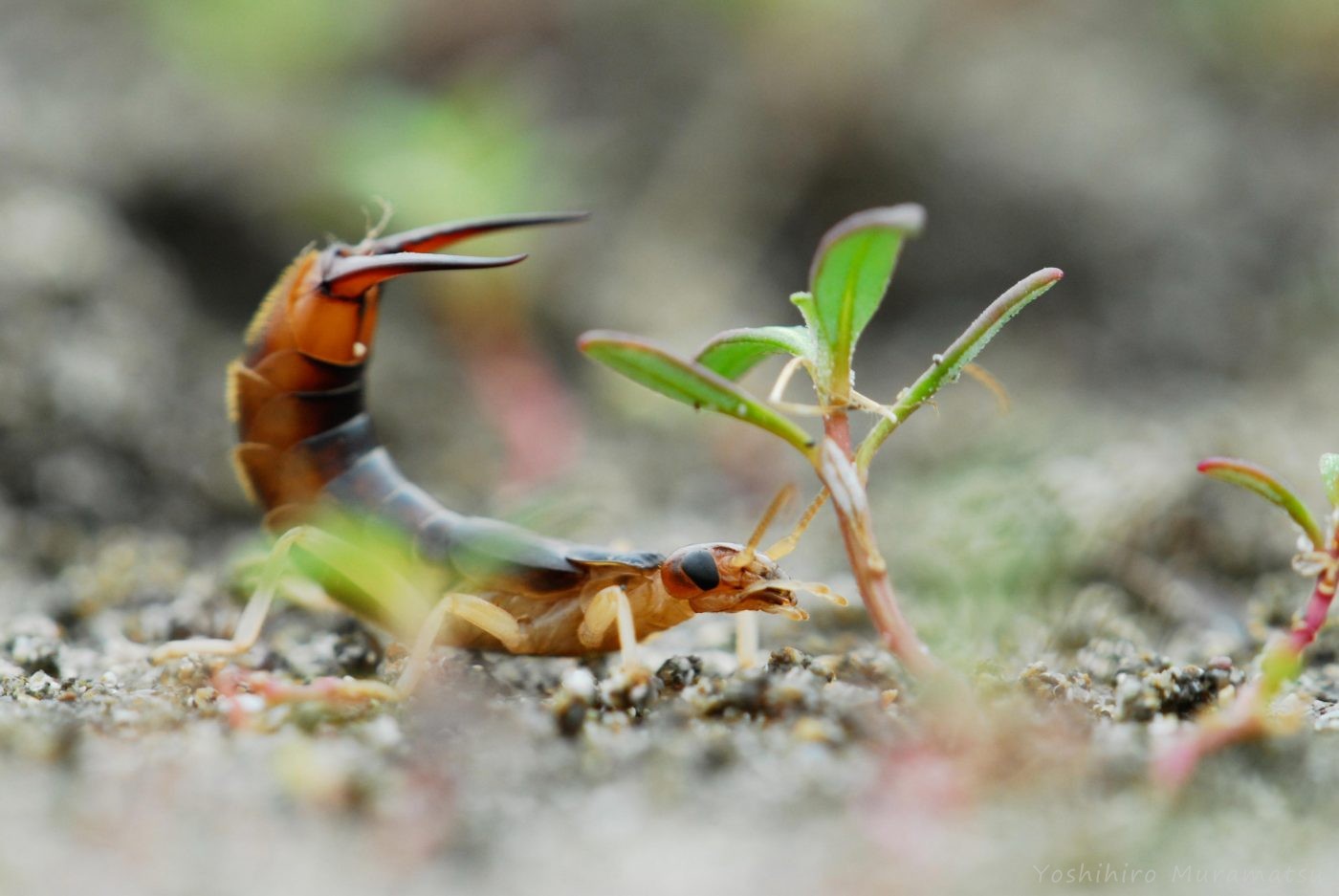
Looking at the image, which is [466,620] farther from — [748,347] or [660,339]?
[660,339]

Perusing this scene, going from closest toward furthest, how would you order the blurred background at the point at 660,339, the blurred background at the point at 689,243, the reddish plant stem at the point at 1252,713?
the blurred background at the point at 660,339, the reddish plant stem at the point at 1252,713, the blurred background at the point at 689,243

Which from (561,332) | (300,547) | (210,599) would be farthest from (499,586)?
(561,332)

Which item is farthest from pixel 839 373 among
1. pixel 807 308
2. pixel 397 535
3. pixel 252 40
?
pixel 252 40

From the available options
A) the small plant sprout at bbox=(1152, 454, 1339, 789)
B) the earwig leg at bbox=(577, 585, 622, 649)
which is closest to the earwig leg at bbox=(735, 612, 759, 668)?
the earwig leg at bbox=(577, 585, 622, 649)

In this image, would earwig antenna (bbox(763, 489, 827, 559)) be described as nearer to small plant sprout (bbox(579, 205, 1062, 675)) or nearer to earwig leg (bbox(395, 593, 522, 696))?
small plant sprout (bbox(579, 205, 1062, 675))

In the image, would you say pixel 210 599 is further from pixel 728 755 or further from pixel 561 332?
pixel 561 332

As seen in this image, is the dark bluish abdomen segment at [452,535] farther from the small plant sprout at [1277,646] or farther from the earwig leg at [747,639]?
the small plant sprout at [1277,646]

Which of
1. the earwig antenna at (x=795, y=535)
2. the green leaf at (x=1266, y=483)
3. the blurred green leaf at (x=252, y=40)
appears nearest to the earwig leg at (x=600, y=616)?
the earwig antenna at (x=795, y=535)
